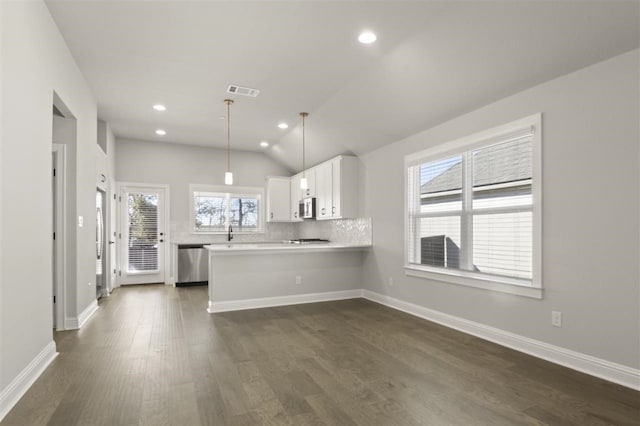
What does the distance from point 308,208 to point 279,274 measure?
2072 millimetres

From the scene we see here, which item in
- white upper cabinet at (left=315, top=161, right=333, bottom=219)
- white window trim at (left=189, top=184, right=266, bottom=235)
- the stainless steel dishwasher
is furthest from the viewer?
white window trim at (left=189, top=184, right=266, bottom=235)

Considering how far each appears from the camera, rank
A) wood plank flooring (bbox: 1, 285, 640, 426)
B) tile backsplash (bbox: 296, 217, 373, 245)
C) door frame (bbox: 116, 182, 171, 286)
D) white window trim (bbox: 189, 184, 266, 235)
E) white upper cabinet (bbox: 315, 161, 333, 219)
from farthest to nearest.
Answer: white window trim (bbox: 189, 184, 266, 235)
door frame (bbox: 116, 182, 171, 286)
white upper cabinet (bbox: 315, 161, 333, 219)
tile backsplash (bbox: 296, 217, 373, 245)
wood plank flooring (bbox: 1, 285, 640, 426)

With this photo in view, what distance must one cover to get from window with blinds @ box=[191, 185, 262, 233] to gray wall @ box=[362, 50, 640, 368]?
5.67 meters

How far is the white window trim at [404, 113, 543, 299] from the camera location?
322 centimetres

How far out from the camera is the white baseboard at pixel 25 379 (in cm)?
219

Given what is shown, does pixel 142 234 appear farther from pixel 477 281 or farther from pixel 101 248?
pixel 477 281

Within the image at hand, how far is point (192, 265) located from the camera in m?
7.25

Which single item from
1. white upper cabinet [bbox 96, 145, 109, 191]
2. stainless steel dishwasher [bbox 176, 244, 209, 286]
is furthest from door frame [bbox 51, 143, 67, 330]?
stainless steel dishwasher [bbox 176, 244, 209, 286]

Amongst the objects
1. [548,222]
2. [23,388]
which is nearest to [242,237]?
[23,388]

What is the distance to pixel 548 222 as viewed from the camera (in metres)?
3.17

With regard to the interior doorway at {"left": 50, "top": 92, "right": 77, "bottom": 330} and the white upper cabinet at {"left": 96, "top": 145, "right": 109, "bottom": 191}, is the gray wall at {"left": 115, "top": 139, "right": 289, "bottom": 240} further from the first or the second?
the interior doorway at {"left": 50, "top": 92, "right": 77, "bottom": 330}

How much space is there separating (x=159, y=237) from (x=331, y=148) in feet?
13.4

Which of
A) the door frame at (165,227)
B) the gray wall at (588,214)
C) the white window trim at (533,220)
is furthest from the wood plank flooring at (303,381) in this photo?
the door frame at (165,227)

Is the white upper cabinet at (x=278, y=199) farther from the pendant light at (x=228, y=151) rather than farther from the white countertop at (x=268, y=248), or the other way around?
the white countertop at (x=268, y=248)
